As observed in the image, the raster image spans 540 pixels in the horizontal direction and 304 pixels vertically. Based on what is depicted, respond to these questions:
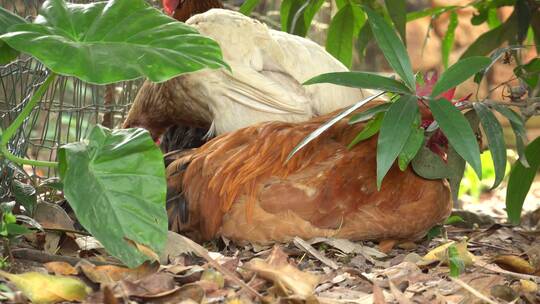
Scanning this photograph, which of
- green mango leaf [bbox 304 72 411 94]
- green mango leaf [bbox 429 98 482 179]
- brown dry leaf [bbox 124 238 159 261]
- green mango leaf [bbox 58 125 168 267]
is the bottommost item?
brown dry leaf [bbox 124 238 159 261]

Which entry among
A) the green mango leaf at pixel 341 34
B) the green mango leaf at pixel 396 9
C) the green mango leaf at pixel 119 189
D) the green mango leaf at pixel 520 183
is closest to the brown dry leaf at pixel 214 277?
the green mango leaf at pixel 119 189

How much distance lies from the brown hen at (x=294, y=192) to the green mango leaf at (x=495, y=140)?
30 cm

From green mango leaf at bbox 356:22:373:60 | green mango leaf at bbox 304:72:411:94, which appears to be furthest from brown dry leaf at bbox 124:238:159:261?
green mango leaf at bbox 356:22:373:60

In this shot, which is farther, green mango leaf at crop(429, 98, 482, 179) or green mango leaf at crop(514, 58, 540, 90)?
green mango leaf at crop(514, 58, 540, 90)

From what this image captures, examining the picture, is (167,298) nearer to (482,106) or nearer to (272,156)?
(272,156)

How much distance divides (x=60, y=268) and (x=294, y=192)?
2.63 feet

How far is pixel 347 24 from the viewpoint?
3.53m

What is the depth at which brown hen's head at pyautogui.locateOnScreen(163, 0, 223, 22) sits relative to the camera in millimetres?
3943

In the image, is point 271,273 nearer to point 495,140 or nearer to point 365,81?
point 365,81

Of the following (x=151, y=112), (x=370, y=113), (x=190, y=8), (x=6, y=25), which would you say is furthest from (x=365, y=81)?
(x=190, y=8)

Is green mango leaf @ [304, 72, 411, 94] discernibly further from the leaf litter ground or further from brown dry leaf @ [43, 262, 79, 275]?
brown dry leaf @ [43, 262, 79, 275]

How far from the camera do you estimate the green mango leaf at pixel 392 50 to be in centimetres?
228

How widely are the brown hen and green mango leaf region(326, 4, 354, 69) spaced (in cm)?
95

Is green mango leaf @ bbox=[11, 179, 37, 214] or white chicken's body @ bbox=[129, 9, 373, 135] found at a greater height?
white chicken's body @ bbox=[129, 9, 373, 135]
